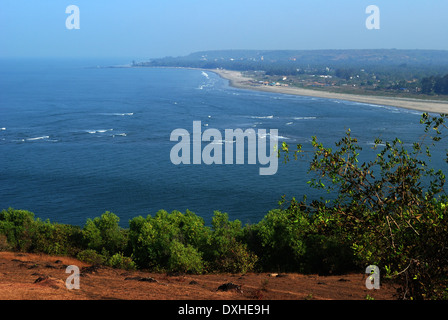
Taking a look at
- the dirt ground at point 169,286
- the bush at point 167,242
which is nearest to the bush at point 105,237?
the bush at point 167,242

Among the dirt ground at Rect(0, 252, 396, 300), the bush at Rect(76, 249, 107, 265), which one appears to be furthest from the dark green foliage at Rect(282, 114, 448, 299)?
the bush at Rect(76, 249, 107, 265)

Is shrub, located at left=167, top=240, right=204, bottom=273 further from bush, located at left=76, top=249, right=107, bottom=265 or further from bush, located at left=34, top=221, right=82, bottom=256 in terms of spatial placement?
bush, located at left=34, top=221, right=82, bottom=256

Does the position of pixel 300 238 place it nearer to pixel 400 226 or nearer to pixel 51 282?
pixel 51 282

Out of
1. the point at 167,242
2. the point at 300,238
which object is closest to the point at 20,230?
the point at 167,242

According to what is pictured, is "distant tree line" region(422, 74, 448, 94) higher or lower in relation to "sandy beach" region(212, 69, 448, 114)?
higher

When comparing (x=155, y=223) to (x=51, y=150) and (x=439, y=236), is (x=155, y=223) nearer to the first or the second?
(x=439, y=236)

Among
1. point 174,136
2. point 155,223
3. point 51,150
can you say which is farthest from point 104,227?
point 174,136
